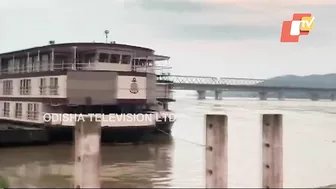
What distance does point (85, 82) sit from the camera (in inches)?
848

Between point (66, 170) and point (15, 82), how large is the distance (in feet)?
47.4

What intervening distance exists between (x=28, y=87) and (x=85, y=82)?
5.88 metres

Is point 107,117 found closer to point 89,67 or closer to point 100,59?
point 89,67

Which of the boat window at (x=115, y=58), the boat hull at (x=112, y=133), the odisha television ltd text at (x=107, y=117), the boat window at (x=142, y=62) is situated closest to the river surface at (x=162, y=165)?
the boat hull at (x=112, y=133)

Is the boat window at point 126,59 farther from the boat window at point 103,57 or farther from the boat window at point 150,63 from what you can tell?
the boat window at point 150,63

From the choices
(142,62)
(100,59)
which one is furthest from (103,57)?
(142,62)

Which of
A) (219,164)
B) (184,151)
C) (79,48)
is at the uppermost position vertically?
(79,48)

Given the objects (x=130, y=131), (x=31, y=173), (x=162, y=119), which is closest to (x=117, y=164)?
(x=31, y=173)

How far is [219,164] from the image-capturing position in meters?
8.62

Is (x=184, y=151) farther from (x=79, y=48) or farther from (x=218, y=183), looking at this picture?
(x=218, y=183)

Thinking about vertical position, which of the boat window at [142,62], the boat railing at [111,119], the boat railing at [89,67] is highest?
the boat window at [142,62]

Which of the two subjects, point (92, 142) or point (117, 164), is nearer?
point (92, 142)

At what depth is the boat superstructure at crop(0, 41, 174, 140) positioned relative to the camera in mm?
21734

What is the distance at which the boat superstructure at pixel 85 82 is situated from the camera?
71.3 ft
